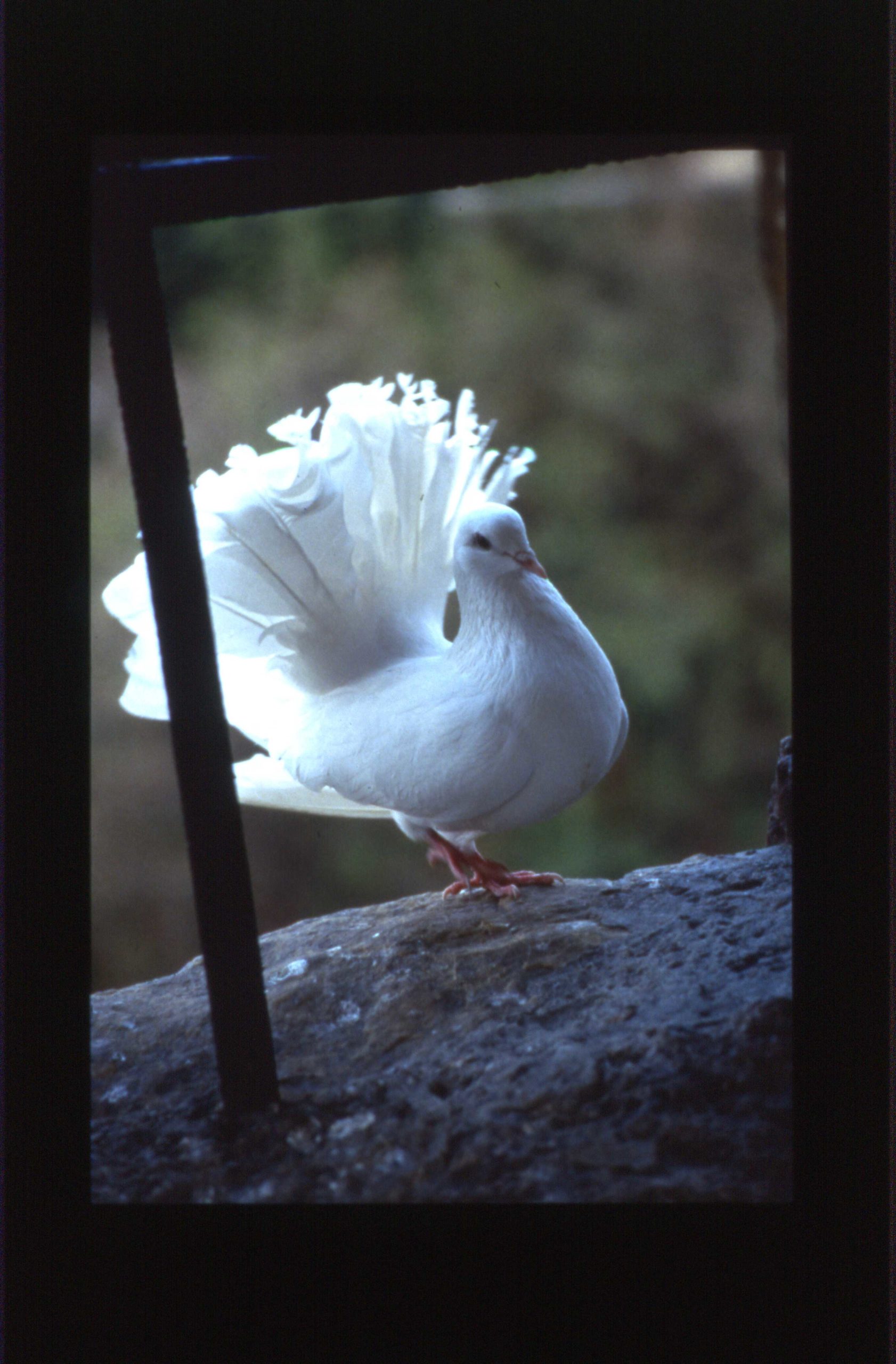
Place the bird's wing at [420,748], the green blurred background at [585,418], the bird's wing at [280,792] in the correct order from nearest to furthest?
the bird's wing at [420,748]
the bird's wing at [280,792]
the green blurred background at [585,418]

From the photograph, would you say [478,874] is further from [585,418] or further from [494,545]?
[585,418]

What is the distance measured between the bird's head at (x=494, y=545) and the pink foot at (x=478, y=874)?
276 mm

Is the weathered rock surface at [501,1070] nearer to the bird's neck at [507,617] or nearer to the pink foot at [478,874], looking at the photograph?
the pink foot at [478,874]

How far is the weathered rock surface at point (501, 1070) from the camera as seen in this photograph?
2.68 feet

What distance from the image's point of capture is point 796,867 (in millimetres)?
845

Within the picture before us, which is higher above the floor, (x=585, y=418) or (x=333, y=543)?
(x=585, y=418)

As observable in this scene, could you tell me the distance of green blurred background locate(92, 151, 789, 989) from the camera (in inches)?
117

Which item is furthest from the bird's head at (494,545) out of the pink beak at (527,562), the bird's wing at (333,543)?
the bird's wing at (333,543)

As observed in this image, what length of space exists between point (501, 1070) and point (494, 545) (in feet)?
1.48

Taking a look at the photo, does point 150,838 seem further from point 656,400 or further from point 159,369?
point 159,369

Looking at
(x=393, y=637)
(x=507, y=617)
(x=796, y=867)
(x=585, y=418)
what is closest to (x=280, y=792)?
(x=393, y=637)

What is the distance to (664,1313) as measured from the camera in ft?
2.61

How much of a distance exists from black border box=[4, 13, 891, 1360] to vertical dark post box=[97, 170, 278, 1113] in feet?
0.15

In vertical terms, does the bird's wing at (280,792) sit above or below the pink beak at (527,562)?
below
